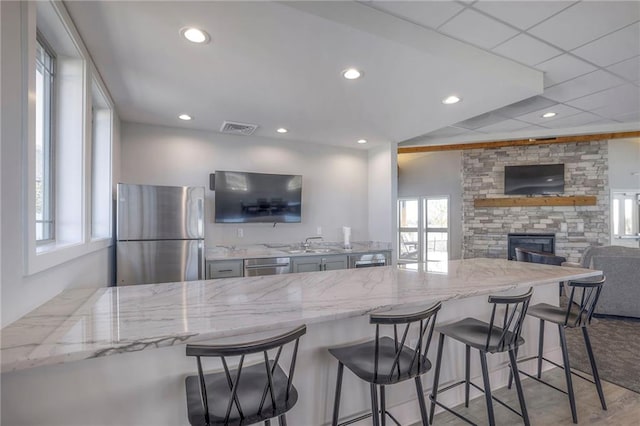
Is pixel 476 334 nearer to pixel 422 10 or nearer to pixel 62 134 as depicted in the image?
pixel 422 10

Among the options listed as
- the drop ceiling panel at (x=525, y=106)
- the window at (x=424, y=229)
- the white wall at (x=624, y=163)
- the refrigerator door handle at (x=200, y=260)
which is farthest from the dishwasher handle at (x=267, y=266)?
the white wall at (x=624, y=163)

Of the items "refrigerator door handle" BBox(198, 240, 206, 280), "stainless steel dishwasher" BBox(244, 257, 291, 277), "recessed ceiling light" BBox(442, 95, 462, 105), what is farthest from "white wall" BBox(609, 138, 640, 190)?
"refrigerator door handle" BBox(198, 240, 206, 280)

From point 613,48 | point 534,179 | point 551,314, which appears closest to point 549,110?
point 613,48

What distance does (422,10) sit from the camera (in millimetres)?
2053

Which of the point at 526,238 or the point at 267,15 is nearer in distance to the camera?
the point at 267,15

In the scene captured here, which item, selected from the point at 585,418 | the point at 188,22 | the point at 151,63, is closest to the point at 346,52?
the point at 188,22

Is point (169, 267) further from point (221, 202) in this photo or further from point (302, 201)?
point (302, 201)

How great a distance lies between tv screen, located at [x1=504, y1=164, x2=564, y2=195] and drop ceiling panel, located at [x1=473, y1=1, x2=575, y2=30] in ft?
→ 17.1

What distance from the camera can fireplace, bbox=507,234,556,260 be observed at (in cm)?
641

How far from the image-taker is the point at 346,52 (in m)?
2.22

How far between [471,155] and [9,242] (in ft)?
25.1

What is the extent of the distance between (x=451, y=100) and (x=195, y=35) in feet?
8.10

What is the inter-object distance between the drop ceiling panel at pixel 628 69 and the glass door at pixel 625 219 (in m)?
4.33

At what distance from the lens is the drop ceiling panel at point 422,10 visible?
1.99 m
